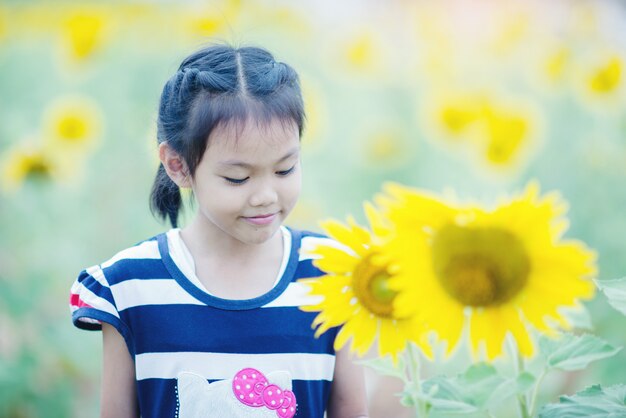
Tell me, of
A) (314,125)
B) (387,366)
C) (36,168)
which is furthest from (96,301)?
(314,125)

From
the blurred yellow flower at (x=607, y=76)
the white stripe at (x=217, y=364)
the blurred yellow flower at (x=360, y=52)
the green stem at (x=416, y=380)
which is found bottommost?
the green stem at (x=416, y=380)

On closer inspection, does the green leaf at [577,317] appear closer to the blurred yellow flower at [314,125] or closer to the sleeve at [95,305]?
the sleeve at [95,305]

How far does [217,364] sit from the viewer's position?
50.3 inches

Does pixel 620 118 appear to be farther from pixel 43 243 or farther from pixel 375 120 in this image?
pixel 43 243

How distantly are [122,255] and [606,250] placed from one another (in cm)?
187

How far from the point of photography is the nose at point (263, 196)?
119cm

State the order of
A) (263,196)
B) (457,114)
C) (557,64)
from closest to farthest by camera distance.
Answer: (263,196) < (457,114) < (557,64)

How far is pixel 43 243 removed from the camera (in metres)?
2.95

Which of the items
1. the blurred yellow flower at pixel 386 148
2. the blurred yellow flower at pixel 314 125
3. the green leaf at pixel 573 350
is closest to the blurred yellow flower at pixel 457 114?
the blurred yellow flower at pixel 386 148

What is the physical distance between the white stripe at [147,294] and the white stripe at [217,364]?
3.0 inches

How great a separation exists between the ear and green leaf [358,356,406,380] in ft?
1.43

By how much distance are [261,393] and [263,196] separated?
294 mm

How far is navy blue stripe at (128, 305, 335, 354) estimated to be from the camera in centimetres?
129

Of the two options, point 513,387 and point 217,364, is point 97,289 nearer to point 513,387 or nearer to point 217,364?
point 217,364
